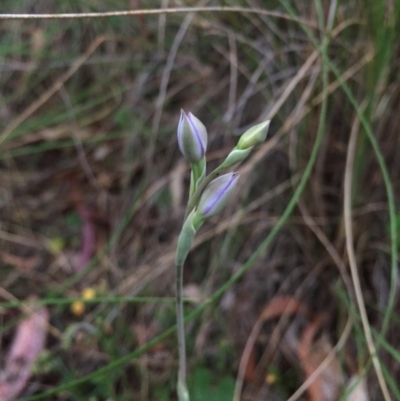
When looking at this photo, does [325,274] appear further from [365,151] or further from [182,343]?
[182,343]

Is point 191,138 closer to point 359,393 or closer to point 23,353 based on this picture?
point 359,393

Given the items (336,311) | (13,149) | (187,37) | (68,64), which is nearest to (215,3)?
(187,37)

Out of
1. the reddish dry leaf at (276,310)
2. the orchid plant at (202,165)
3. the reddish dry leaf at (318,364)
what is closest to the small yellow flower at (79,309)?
the reddish dry leaf at (276,310)

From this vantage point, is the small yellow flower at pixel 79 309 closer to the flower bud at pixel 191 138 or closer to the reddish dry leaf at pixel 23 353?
the reddish dry leaf at pixel 23 353

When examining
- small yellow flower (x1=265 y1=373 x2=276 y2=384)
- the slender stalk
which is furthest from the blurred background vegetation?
the slender stalk

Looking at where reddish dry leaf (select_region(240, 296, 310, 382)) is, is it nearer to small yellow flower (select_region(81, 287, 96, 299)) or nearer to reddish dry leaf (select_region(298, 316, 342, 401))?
reddish dry leaf (select_region(298, 316, 342, 401))

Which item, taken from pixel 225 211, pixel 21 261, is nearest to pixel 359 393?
pixel 225 211
